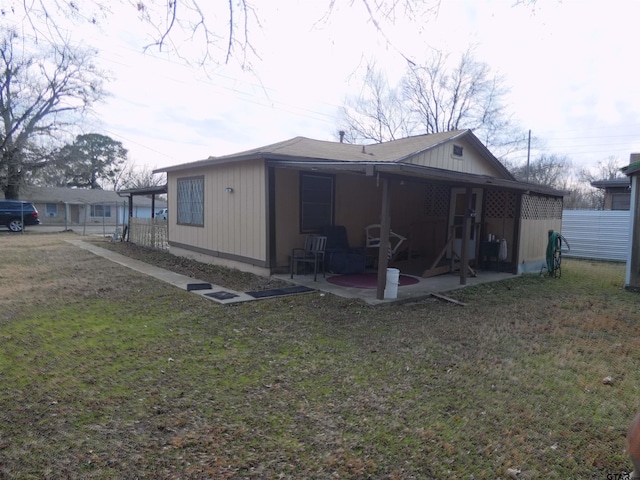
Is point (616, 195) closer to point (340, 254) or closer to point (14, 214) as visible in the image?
point (340, 254)

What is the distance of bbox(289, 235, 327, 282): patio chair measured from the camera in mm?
7566

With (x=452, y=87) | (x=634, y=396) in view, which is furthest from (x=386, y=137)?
(x=634, y=396)

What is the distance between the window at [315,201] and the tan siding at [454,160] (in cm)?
190

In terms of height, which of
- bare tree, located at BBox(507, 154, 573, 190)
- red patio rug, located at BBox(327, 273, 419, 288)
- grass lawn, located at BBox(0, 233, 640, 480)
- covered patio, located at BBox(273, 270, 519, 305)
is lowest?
grass lawn, located at BBox(0, 233, 640, 480)

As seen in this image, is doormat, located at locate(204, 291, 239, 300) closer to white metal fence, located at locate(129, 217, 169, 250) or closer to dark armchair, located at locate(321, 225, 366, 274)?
dark armchair, located at locate(321, 225, 366, 274)

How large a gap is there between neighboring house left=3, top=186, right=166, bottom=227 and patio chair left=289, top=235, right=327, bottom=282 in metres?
26.1

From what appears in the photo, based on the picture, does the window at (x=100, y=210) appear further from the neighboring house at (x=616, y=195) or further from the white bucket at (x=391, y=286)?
the neighboring house at (x=616, y=195)

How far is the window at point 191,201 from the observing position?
32.3ft

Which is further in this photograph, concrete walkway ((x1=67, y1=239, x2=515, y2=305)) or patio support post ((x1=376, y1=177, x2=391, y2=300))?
concrete walkway ((x1=67, y1=239, x2=515, y2=305))

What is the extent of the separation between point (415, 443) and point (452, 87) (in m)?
25.7

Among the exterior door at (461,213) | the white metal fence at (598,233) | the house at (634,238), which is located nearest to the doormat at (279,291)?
the exterior door at (461,213)

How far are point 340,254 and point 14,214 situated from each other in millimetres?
20570

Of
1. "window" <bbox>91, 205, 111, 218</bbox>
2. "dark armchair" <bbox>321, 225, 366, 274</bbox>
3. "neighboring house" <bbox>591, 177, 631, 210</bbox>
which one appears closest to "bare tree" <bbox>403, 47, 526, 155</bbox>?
"neighboring house" <bbox>591, 177, 631, 210</bbox>

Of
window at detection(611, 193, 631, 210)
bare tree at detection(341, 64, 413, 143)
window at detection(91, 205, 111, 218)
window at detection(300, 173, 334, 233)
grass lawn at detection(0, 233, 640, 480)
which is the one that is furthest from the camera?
window at detection(91, 205, 111, 218)
